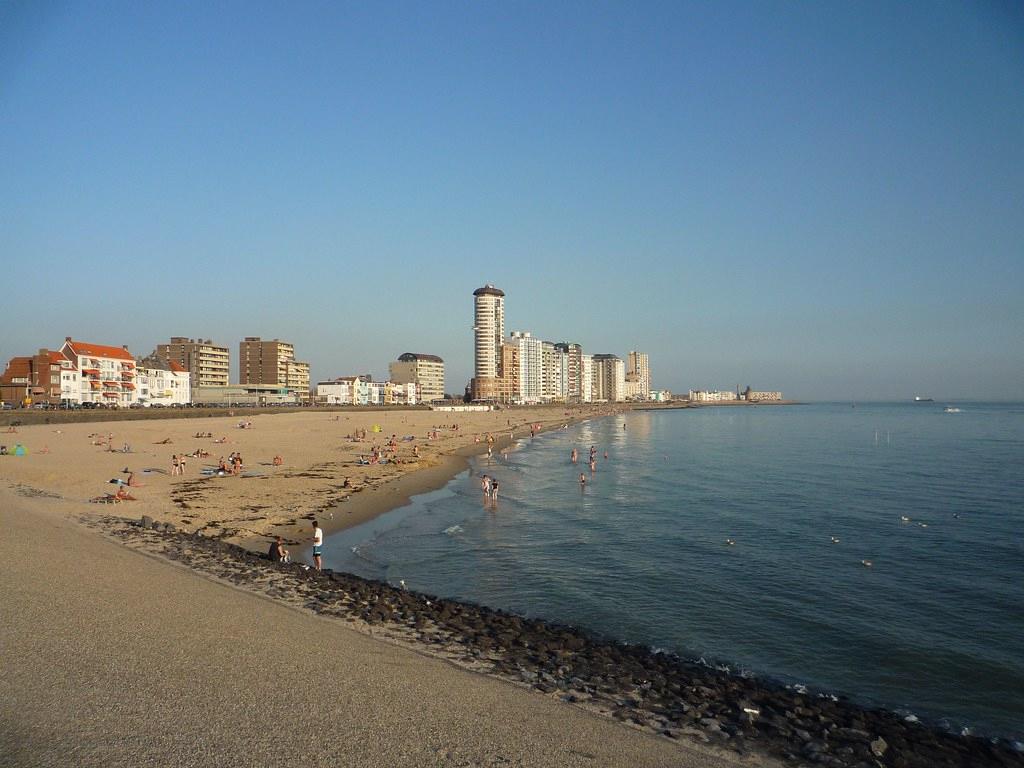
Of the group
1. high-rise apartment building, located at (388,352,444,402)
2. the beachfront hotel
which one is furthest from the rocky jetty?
high-rise apartment building, located at (388,352,444,402)

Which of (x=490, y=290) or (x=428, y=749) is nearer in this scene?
(x=428, y=749)

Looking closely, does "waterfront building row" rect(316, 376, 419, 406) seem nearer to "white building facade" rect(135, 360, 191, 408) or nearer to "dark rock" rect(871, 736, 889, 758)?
"white building facade" rect(135, 360, 191, 408)

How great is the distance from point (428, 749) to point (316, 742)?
45.7 inches

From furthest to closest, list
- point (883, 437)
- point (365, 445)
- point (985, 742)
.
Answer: point (883, 437), point (365, 445), point (985, 742)

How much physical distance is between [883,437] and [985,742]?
2868 inches

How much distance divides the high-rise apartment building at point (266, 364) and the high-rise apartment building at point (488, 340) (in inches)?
2104

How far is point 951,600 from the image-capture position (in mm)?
14797

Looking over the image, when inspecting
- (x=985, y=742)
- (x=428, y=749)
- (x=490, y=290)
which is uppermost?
(x=490, y=290)

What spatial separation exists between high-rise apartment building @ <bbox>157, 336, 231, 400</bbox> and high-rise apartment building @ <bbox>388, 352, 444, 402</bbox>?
5593cm

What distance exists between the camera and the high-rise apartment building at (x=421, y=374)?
180500mm

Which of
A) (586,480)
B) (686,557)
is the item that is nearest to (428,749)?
(686,557)

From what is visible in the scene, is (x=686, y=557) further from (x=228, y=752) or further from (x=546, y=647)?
(x=228, y=752)

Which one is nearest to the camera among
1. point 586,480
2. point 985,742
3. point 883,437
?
point 985,742

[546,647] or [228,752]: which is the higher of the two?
[228,752]
